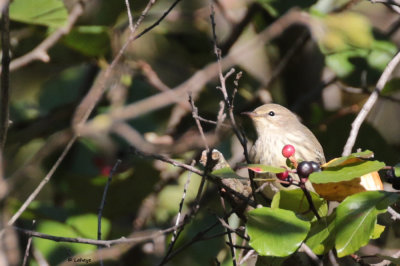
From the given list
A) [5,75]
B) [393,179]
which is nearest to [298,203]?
[393,179]

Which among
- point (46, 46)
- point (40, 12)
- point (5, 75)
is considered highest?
point (5, 75)

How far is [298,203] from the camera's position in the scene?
247 cm

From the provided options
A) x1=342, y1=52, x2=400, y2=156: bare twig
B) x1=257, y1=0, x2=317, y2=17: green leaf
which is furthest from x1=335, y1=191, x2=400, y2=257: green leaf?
x1=257, y1=0, x2=317, y2=17: green leaf

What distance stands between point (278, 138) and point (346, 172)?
6.21 ft

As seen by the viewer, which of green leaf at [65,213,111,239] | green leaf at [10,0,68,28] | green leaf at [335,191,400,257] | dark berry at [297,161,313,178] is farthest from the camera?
green leaf at [65,213,111,239]

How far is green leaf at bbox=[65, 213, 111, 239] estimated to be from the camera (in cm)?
404

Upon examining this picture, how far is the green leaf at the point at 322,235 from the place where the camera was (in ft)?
7.63

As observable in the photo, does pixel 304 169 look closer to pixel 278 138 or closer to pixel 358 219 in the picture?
pixel 358 219

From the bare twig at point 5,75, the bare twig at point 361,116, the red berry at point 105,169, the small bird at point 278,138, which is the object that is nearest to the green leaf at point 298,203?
the bare twig at point 361,116

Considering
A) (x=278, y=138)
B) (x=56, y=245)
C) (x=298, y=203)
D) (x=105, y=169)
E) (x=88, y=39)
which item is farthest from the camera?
(x=105, y=169)

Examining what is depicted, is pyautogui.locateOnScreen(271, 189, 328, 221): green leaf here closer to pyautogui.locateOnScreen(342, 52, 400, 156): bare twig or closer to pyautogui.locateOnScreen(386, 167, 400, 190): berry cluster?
pyautogui.locateOnScreen(386, 167, 400, 190): berry cluster

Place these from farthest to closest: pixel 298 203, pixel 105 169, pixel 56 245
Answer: pixel 105 169, pixel 56 245, pixel 298 203

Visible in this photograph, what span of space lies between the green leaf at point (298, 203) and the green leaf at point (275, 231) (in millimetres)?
117

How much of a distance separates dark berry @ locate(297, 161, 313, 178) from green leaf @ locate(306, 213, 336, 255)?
0.55ft
